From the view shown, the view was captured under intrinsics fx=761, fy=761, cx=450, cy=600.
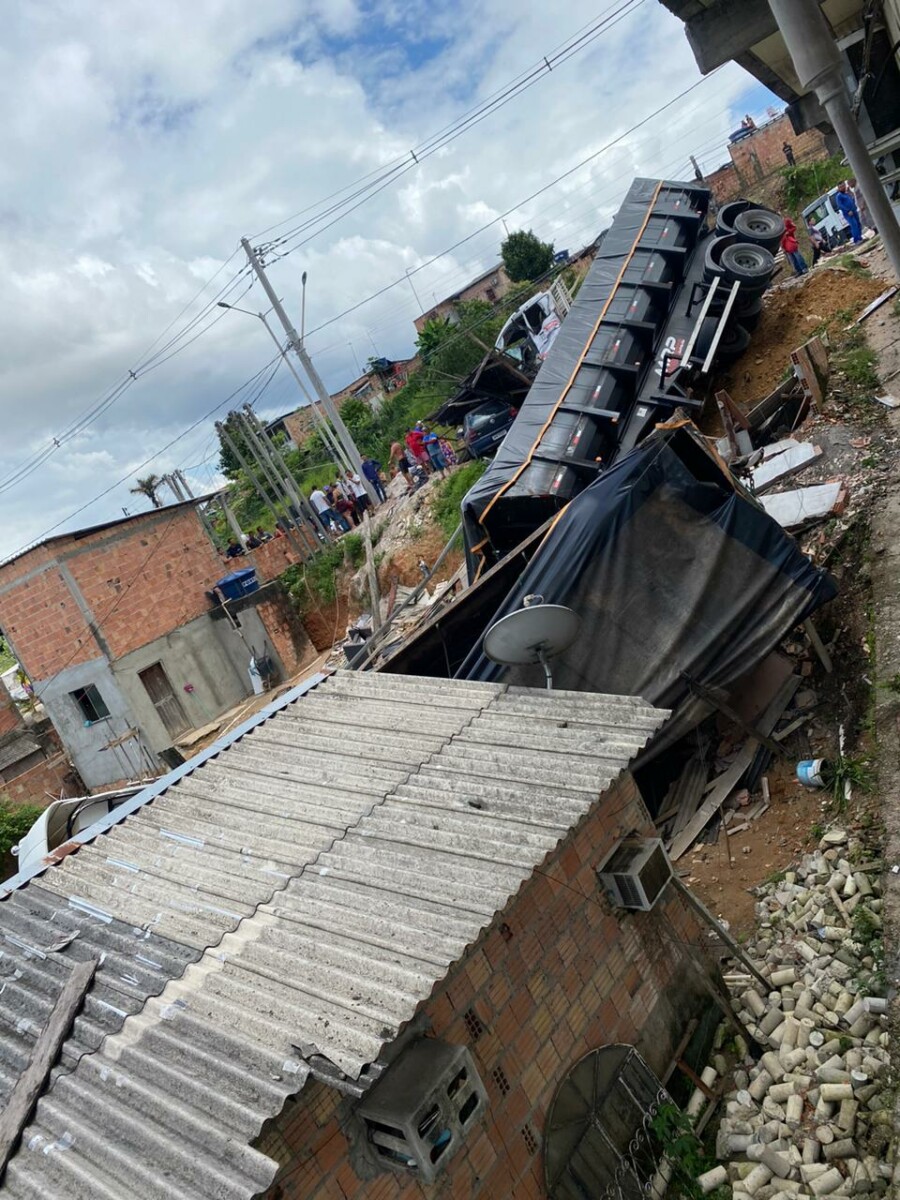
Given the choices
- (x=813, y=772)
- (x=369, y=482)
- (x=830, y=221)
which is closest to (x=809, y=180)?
(x=830, y=221)

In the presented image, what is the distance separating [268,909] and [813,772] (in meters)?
4.72

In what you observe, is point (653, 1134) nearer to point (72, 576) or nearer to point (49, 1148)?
point (49, 1148)

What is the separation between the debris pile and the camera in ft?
13.2

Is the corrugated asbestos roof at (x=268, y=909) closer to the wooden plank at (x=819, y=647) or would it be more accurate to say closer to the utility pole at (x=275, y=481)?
the wooden plank at (x=819, y=647)

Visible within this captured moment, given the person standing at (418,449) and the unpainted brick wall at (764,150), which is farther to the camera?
the unpainted brick wall at (764,150)

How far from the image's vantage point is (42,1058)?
3.33 meters

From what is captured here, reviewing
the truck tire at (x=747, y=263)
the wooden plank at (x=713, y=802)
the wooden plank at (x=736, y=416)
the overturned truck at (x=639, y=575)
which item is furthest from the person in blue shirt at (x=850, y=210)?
the wooden plank at (x=713, y=802)

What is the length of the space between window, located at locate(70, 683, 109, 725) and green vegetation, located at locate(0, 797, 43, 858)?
2634 mm

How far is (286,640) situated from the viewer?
20.4 m

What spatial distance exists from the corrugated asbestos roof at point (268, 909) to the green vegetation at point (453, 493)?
37.4 ft

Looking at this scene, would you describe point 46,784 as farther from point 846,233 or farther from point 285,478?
point 846,233

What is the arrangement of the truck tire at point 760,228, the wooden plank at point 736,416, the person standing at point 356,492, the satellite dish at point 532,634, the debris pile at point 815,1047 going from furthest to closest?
the person standing at point 356,492
the truck tire at point 760,228
the wooden plank at point 736,416
the satellite dish at point 532,634
the debris pile at point 815,1047

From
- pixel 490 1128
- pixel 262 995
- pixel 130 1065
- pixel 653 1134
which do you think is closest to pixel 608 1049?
pixel 653 1134

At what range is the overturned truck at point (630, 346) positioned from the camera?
10.2 metres
